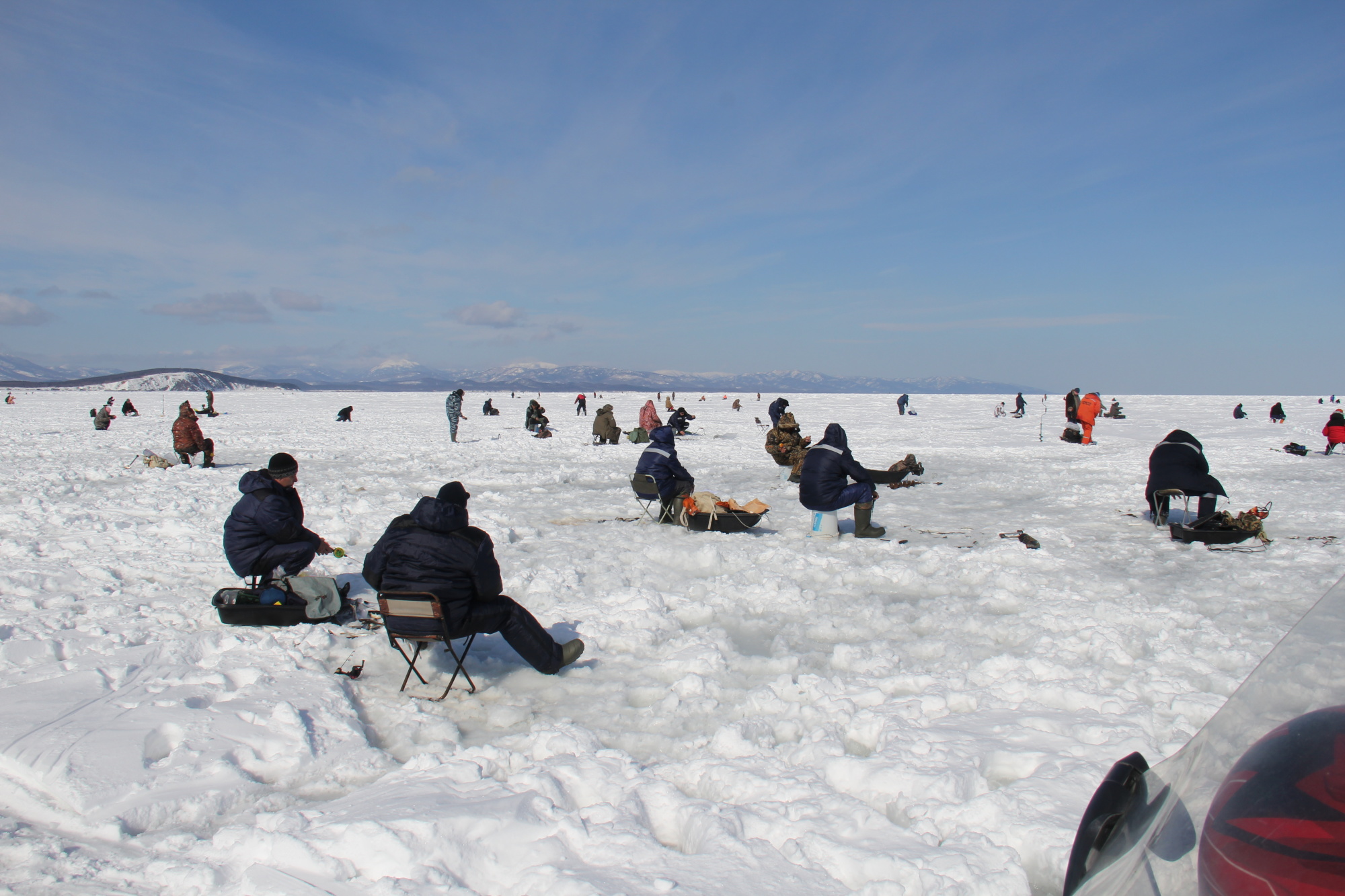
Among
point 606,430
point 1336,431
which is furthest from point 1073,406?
point 606,430

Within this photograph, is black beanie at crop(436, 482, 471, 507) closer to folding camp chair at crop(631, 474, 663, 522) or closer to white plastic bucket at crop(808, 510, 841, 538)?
folding camp chair at crop(631, 474, 663, 522)

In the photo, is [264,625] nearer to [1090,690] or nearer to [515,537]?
[515,537]

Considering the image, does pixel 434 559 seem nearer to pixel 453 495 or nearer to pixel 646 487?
pixel 453 495

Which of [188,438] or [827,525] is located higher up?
[188,438]

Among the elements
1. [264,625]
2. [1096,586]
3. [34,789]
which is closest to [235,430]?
[264,625]

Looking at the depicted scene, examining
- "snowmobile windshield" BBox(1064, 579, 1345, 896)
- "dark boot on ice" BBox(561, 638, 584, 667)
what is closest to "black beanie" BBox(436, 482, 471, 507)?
"dark boot on ice" BBox(561, 638, 584, 667)

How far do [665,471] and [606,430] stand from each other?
11.7m

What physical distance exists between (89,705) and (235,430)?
1000 inches

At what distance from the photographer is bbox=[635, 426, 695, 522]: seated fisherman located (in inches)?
368

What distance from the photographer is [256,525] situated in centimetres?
570

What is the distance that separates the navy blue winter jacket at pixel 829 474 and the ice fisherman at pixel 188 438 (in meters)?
12.3

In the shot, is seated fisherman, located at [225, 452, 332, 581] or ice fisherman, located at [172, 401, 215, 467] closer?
seated fisherman, located at [225, 452, 332, 581]

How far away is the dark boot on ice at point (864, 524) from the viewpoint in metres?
8.93

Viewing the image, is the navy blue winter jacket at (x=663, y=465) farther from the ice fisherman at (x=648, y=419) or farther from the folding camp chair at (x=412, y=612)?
the ice fisherman at (x=648, y=419)
